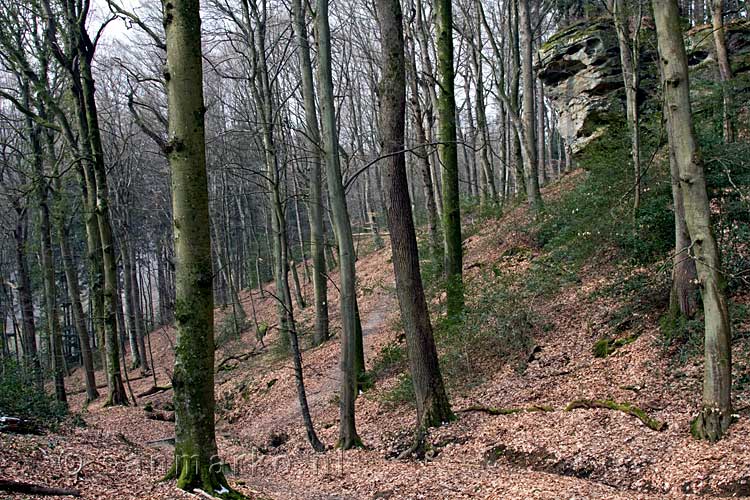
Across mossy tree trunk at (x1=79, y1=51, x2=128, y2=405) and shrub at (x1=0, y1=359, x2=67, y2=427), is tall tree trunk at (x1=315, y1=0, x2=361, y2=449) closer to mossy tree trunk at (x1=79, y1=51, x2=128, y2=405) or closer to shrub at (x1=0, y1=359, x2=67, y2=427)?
shrub at (x1=0, y1=359, x2=67, y2=427)

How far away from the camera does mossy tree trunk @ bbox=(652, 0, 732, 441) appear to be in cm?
658

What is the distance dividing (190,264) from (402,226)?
4.17 metres

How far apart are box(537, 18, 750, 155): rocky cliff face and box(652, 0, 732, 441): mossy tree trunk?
380 inches

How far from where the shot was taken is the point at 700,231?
6.70 metres

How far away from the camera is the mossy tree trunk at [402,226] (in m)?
8.65

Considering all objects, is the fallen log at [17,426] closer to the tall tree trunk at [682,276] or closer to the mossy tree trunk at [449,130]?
the mossy tree trunk at [449,130]

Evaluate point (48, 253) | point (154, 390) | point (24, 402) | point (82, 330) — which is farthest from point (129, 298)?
point (24, 402)

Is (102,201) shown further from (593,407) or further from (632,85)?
(632,85)

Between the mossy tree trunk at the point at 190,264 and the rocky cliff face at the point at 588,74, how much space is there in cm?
1353

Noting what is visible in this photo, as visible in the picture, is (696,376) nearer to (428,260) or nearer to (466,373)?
(466,373)

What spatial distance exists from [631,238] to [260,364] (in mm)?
11984

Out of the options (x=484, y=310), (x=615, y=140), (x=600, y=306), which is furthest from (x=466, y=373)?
(x=615, y=140)

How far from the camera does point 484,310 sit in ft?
38.8

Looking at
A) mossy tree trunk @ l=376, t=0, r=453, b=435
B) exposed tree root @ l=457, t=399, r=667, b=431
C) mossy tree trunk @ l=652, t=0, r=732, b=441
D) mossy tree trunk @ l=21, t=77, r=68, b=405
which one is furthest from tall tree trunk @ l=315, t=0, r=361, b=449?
mossy tree trunk @ l=21, t=77, r=68, b=405
